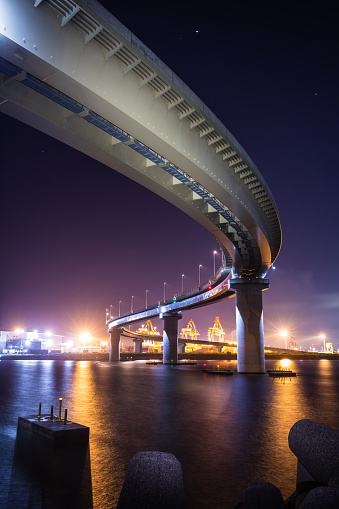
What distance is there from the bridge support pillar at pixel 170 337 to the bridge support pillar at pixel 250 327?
43889mm

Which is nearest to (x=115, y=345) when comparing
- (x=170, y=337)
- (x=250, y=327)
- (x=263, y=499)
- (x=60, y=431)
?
(x=170, y=337)

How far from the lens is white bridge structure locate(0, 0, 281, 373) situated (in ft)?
45.9

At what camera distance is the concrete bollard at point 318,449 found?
484 cm

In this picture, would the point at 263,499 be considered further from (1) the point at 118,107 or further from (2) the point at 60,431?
(1) the point at 118,107

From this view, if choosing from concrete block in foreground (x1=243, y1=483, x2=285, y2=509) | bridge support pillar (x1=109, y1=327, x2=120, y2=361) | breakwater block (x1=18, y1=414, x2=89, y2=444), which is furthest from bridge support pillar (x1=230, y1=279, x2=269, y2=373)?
bridge support pillar (x1=109, y1=327, x2=120, y2=361)

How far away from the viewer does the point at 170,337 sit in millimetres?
94688

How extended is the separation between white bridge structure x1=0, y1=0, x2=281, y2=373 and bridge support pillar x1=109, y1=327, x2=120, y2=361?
352 ft

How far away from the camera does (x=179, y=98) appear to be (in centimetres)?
1902

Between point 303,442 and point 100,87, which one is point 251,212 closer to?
point 100,87

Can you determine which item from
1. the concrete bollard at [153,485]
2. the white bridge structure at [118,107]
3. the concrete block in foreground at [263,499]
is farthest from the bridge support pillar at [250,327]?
the concrete bollard at [153,485]

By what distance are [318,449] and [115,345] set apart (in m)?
134

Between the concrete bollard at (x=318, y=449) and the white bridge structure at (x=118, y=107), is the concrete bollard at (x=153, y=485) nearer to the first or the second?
the concrete bollard at (x=318, y=449)

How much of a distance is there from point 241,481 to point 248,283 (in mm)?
45147

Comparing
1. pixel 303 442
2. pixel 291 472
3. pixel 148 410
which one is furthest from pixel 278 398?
pixel 303 442
